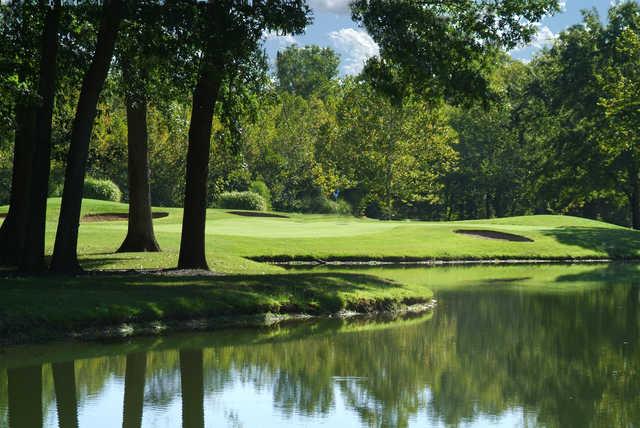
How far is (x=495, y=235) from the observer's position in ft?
153

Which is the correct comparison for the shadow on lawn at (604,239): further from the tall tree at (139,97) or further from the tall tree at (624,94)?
the tall tree at (139,97)

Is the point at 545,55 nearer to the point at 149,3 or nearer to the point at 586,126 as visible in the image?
the point at 586,126

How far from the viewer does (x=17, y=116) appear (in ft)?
87.6

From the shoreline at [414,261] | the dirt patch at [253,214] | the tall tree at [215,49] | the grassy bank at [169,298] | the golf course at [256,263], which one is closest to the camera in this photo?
the grassy bank at [169,298]

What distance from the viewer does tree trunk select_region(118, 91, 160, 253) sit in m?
29.5

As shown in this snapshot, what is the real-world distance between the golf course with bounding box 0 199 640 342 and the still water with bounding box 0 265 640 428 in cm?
119

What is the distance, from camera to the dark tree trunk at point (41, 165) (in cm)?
2284

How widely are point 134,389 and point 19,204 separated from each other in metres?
14.6

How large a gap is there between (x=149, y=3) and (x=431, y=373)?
11.7 metres

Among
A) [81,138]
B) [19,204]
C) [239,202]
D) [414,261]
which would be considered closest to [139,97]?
[19,204]

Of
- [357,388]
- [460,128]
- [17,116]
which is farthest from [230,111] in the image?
[460,128]

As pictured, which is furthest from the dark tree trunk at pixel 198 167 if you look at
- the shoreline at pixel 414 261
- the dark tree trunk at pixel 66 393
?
the dark tree trunk at pixel 66 393

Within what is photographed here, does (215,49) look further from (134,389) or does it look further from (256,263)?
(134,389)

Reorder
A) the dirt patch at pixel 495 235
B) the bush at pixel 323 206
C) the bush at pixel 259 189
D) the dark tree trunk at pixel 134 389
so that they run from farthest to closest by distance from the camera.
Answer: the bush at pixel 323 206, the bush at pixel 259 189, the dirt patch at pixel 495 235, the dark tree trunk at pixel 134 389
